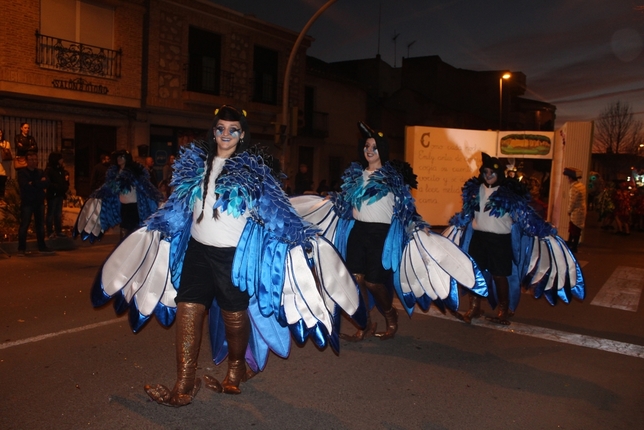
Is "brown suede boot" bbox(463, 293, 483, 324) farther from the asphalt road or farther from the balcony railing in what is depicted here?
the balcony railing

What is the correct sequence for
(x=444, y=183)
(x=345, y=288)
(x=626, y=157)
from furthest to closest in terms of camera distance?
(x=626, y=157)
(x=444, y=183)
(x=345, y=288)

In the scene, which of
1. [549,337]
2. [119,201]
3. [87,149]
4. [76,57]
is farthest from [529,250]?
[87,149]

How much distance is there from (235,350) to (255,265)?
2.25 ft

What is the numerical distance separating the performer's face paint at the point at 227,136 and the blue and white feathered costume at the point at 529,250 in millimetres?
3287

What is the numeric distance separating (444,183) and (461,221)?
26.8ft

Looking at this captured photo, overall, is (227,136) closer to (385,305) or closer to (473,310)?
(385,305)

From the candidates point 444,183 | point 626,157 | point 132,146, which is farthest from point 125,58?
point 626,157

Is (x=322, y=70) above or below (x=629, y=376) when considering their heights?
above

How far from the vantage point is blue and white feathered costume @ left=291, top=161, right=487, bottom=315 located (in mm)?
5238

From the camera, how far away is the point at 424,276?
17.8ft

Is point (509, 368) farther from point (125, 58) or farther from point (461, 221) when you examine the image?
point (125, 58)

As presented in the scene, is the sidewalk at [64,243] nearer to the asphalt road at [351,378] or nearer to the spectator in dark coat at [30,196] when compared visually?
the spectator in dark coat at [30,196]

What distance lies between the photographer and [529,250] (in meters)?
6.46

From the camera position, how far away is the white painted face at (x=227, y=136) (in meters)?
3.78
